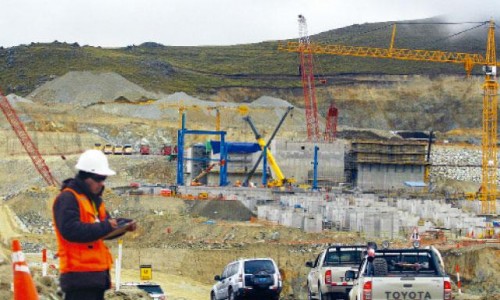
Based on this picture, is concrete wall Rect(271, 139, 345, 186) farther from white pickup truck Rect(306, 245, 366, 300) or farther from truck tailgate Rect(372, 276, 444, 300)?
truck tailgate Rect(372, 276, 444, 300)

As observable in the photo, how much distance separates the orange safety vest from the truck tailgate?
7.22 metres

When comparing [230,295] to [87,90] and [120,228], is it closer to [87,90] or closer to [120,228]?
[120,228]

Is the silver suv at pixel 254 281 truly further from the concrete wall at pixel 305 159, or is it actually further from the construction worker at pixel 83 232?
the concrete wall at pixel 305 159

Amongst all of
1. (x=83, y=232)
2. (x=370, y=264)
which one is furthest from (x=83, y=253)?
(x=370, y=264)

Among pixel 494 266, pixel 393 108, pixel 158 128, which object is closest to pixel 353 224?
pixel 494 266

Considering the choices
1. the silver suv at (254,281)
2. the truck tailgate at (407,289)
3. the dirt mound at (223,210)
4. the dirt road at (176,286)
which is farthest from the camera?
the dirt mound at (223,210)

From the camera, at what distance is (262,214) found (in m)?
59.4

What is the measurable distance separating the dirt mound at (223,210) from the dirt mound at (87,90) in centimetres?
7560

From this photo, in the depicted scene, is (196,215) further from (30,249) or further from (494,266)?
(494,266)

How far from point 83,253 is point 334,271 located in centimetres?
1292

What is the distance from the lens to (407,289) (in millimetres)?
15102

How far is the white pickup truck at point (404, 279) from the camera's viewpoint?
15.1 m

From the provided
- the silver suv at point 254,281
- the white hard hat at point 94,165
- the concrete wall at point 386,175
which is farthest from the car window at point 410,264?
the concrete wall at point 386,175

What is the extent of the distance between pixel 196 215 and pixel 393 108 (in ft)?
338
